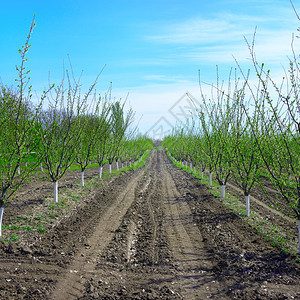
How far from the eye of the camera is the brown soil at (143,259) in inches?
203

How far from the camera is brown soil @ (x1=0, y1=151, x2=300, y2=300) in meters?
5.16

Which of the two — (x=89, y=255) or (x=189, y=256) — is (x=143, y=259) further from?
A: (x=89, y=255)

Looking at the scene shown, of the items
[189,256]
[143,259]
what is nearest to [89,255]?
[143,259]

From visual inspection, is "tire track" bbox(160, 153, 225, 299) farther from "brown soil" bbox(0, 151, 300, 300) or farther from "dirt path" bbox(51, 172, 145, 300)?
"dirt path" bbox(51, 172, 145, 300)

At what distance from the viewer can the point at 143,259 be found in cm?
661

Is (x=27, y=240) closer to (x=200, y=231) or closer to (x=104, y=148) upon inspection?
(x=200, y=231)

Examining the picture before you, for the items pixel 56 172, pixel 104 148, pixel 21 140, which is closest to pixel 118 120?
pixel 104 148

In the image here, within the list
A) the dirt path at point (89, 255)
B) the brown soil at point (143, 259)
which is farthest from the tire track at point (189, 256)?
the dirt path at point (89, 255)

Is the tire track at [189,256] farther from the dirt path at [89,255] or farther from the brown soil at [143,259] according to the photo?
the dirt path at [89,255]

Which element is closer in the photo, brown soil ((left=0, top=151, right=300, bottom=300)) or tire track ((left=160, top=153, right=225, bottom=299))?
brown soil ((left=0, top=151, right=300, bottom=300))

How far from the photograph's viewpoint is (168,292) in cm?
508

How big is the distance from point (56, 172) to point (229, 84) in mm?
8552

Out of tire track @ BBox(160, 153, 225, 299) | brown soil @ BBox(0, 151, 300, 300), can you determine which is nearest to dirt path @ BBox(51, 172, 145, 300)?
brown soil @ BBox(0, 151, 300, 300)

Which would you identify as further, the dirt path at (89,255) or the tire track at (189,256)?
the tire track at (189,256)
